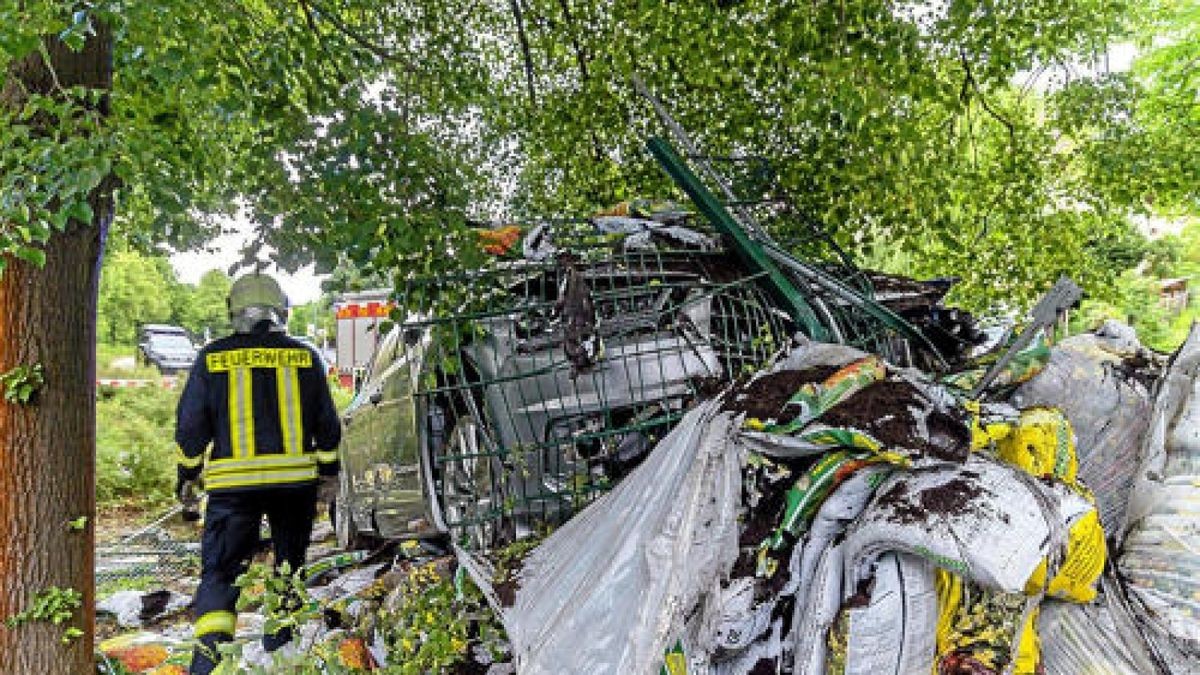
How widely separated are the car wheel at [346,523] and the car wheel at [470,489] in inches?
94.1

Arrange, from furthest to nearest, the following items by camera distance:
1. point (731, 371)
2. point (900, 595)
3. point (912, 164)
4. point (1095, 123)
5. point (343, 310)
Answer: point (343, 310) → point (1095, 123) → point (912, 164) → point (731, 371) → point (900, 595)

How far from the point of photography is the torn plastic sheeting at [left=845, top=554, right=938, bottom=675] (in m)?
1.79

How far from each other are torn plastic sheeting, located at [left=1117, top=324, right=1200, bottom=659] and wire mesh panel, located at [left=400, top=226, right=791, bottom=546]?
1.15 metres

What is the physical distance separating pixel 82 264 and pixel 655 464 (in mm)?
2330

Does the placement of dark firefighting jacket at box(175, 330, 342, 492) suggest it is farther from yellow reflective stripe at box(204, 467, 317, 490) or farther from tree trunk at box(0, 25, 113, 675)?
tree trunk at box(0, 25, 113, 675)

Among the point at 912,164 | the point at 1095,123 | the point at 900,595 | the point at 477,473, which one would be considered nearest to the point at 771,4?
the point at 912,164

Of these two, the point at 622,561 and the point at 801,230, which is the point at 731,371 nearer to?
the point at 622,561

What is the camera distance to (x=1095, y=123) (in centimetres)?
568

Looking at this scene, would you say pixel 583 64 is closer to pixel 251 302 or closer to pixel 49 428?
pixel 251 302

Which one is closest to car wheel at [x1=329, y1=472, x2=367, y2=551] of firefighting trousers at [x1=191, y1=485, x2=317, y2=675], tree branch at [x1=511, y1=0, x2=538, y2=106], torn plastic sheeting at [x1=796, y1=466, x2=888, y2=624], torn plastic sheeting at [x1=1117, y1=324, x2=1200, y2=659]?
firefighting trousers at [x1=191, y1=485, x2=317, y2=675]

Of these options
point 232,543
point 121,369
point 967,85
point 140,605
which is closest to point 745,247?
point 232,543

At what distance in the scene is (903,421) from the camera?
6.53ft

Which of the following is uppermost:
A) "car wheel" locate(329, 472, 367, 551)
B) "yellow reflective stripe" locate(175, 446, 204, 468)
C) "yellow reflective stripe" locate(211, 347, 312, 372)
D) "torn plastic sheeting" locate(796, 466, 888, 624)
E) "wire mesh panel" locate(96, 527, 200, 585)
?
"yellow reflective stripe" locate(211, 347, 312, 372)

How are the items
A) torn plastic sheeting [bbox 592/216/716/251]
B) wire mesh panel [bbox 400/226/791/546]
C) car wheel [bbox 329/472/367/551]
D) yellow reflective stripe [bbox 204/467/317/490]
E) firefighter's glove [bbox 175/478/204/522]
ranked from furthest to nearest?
car wheel [bbox 329/472/367/551]
firefighter's glove [bbox 175/478/204/522]
yellow reflective stripe [bbox 204/467/317/490]
torn plastic sheeting [bbox 592/216/716/251]
wire mesh panel [bbox 400/226/791/546]
